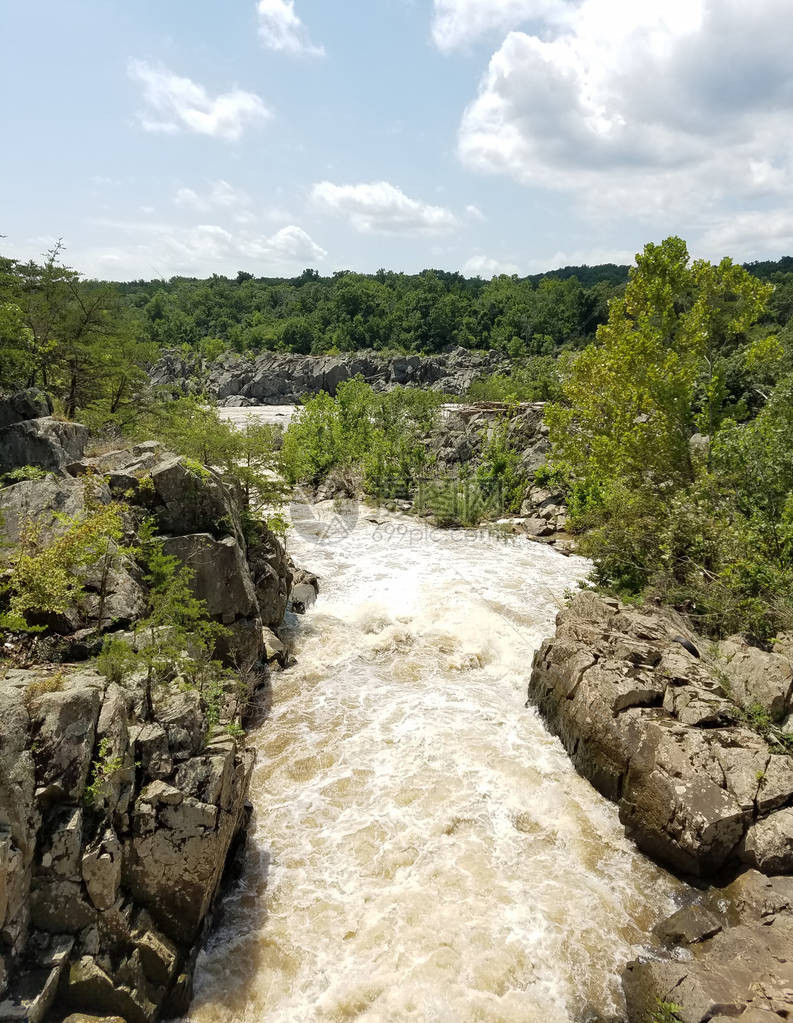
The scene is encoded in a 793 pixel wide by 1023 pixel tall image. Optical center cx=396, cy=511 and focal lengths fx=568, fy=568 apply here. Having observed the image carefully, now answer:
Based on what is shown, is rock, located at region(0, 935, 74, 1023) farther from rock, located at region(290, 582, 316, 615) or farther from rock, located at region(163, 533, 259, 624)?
rock, located at region(290, 582, 316, 615)

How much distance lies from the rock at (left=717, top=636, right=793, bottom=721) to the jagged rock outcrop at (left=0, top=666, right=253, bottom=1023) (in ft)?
28.3

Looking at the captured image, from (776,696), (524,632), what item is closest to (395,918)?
(776,696)

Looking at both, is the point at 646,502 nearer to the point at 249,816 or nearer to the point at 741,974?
the point at 741,974

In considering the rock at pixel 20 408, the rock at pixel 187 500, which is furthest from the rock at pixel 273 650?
the rock at pixel 20 408

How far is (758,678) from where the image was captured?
32.7 ft

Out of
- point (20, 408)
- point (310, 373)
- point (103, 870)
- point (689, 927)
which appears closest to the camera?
point (103, 870)

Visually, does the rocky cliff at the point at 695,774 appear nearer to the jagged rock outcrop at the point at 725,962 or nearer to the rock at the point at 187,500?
the jagged rock outcrop at the point at 725,962

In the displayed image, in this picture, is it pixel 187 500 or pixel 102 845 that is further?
pixel 187 500

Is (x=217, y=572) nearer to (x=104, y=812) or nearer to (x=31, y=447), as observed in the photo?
(x=104, y=812)

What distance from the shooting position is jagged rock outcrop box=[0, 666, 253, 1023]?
5.44m

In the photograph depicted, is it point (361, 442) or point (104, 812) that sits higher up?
point (361, 442)

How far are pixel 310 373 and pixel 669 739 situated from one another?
88.2 m

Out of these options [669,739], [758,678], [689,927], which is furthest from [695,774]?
[758,678]

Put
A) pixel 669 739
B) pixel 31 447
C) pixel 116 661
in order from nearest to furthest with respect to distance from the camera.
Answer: pixel 116 661 → pixel 669 739 → pixel 31 447
